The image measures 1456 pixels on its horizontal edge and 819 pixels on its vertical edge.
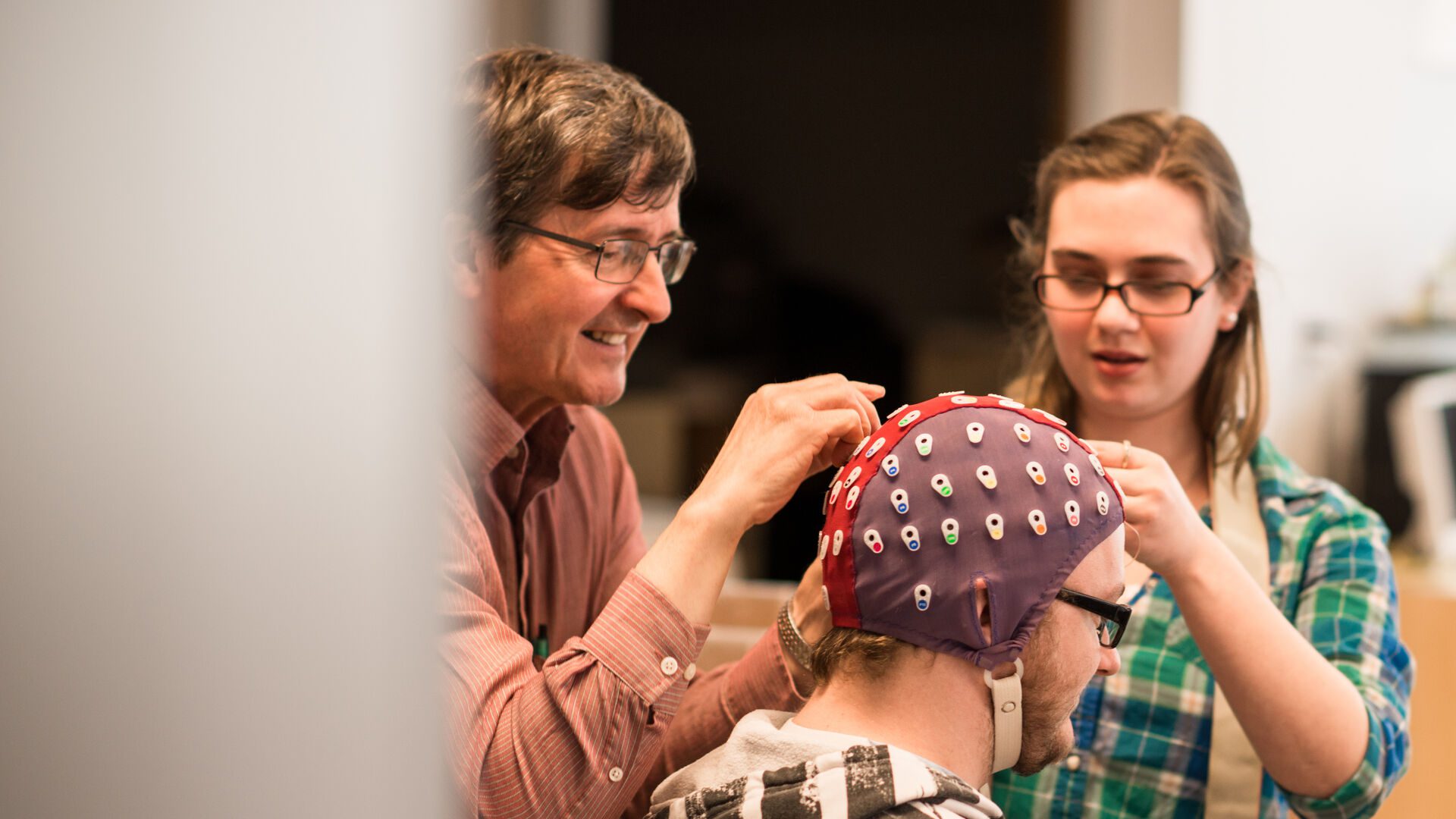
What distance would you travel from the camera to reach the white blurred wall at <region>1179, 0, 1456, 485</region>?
3387 millimetres

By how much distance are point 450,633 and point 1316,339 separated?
3293mm

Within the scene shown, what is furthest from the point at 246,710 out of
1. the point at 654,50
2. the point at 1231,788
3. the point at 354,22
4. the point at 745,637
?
the point at 654,50

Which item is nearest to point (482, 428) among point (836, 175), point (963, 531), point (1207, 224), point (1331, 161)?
point (963, 531)

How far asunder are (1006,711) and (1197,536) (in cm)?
27

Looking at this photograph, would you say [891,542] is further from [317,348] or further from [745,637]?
[745,637]

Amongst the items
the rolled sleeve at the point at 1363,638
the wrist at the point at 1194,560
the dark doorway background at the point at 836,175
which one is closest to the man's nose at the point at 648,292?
the wrist at the point at 1194,560

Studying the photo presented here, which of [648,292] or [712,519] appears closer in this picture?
[712,519]

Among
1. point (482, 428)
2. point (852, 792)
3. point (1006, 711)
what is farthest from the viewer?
point (482, 428)

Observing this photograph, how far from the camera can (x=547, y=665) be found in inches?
42.8

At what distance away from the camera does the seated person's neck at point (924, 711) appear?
3.49ft

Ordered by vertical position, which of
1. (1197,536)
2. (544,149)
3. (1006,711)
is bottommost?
(1006,711)

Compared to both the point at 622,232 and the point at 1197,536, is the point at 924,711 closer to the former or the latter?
the point at 1197,536

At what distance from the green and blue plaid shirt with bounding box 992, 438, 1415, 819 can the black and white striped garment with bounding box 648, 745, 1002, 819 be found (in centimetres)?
41

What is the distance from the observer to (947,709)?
1074 mm
